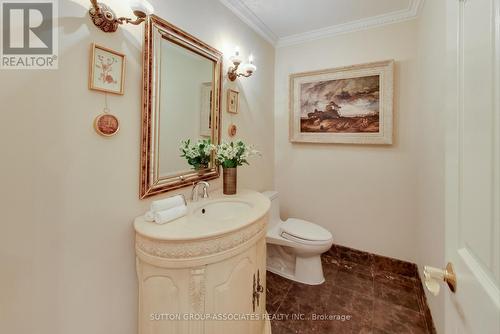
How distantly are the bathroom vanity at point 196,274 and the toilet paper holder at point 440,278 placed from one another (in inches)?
28.7

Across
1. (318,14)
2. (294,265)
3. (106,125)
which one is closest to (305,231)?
(294,265)

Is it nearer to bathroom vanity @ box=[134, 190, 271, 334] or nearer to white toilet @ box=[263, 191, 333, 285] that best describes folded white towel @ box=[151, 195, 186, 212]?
bathroom vanity @ box=[134, 190, 271, 334]

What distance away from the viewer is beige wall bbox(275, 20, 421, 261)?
2092 millimetres

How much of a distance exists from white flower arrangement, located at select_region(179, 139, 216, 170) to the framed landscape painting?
1.25 meters

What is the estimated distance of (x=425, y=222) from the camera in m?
1.72

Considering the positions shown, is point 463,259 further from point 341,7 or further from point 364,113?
point 341,7

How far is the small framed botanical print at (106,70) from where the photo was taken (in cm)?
104

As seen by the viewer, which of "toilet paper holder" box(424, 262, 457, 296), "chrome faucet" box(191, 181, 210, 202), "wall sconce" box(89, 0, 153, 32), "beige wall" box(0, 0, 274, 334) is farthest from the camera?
"chrome faucet" box(191, 181, 210, 202)

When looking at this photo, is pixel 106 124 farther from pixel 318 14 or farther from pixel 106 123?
pixel 318 14

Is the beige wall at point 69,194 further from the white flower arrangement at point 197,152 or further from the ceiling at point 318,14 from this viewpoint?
the ceiling at point 318,14

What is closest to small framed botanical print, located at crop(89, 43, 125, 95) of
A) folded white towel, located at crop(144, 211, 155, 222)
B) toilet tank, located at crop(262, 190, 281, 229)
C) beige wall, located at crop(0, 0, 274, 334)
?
beige wall, located at crop(0, 0, 274, 334)

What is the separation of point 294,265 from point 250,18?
2.40m

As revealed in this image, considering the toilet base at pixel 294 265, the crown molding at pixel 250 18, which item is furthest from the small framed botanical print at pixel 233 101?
the toilet base at pixel 294 265

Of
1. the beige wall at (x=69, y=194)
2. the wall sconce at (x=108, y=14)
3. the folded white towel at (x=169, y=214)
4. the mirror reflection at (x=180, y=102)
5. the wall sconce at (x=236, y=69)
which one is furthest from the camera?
the wall sconce at (x=236, y=69)
